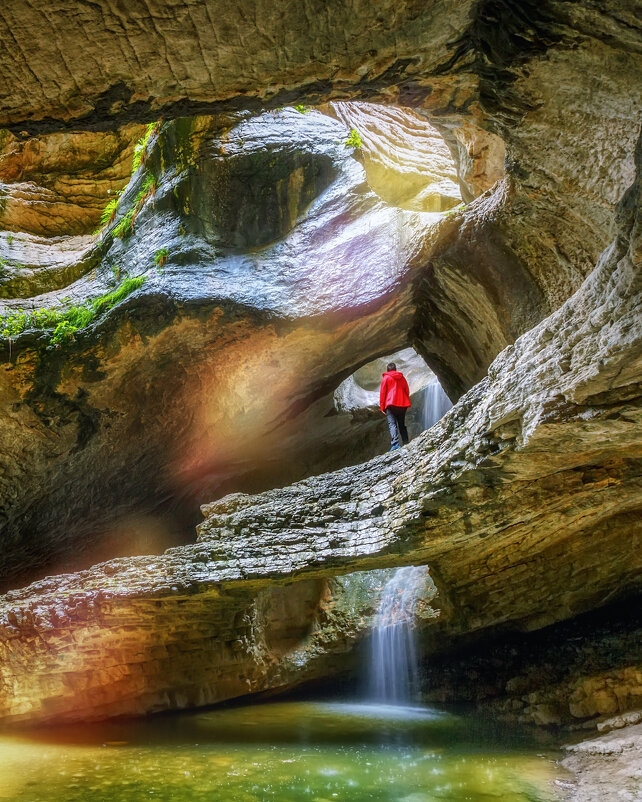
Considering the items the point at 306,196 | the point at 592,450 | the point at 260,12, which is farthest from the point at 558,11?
the point at 306,196

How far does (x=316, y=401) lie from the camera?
11344mm

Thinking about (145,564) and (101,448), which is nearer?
(145,564)

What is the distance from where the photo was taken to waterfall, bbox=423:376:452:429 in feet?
43.9

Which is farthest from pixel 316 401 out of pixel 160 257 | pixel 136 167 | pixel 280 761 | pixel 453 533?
pixel 280 761

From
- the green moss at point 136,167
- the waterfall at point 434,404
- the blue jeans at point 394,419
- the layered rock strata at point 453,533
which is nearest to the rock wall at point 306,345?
the layered rock strata at point 453,533

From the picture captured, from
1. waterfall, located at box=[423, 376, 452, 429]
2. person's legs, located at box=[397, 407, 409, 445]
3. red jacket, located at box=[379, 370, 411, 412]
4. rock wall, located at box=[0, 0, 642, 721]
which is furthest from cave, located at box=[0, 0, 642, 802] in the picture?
waterfall, located at box=[423, 376, 452, 429]

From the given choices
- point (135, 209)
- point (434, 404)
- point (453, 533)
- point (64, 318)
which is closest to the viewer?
point (453, 533)

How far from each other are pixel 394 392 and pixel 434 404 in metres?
4.62

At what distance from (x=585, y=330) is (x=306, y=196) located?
21.6 feet

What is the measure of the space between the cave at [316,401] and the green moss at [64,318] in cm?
5

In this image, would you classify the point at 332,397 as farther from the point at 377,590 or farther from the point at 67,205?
the point at 67,205

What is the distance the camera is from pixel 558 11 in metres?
2.53

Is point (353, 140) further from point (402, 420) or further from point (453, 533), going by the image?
point (453, 533)

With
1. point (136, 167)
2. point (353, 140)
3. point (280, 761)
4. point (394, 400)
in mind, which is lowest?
point (280, 761)
